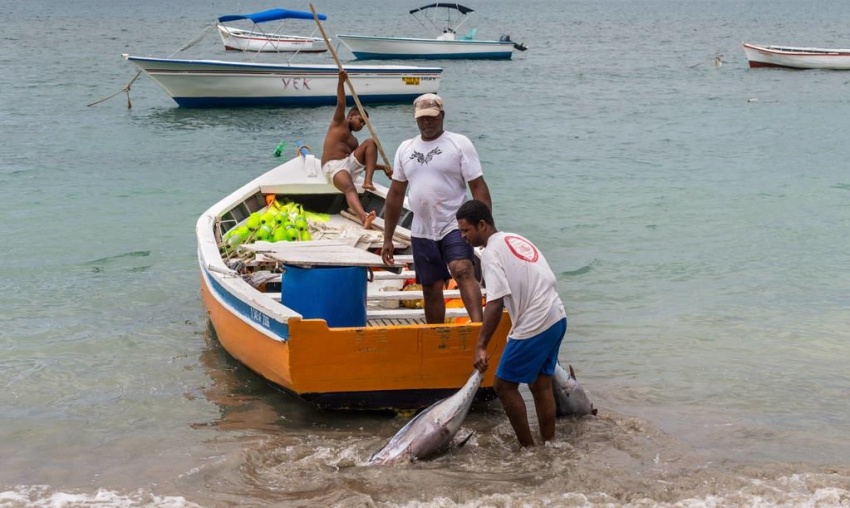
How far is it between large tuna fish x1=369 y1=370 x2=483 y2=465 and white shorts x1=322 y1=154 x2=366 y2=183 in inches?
186

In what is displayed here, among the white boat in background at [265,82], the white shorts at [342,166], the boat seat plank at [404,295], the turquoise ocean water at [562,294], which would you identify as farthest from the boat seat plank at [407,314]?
the white boat in background at [265,82]

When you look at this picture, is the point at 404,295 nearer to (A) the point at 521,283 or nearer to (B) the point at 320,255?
(B) the point at 320,255

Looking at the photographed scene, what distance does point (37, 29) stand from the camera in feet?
200

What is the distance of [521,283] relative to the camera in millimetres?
5863

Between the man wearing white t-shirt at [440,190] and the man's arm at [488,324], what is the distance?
0.78 m

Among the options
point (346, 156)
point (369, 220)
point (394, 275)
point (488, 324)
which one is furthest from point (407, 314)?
point (346, 156)

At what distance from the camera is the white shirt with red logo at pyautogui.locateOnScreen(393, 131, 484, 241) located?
6.79 m

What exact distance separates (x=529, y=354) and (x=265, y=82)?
2165 cm

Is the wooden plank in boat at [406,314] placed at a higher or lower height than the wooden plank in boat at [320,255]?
lower

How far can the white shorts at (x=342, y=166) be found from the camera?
10688 mm

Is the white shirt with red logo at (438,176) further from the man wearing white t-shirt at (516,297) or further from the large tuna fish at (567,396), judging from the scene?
the large tuna fish at (567,396)

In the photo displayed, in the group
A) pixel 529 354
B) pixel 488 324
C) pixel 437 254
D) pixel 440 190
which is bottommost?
pixel 529 354

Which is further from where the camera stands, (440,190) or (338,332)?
(440,190)

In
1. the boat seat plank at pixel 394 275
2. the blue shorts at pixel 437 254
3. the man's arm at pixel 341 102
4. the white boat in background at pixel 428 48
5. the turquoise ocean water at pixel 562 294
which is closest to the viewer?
the turquoise ocean water at pixel 562 294
